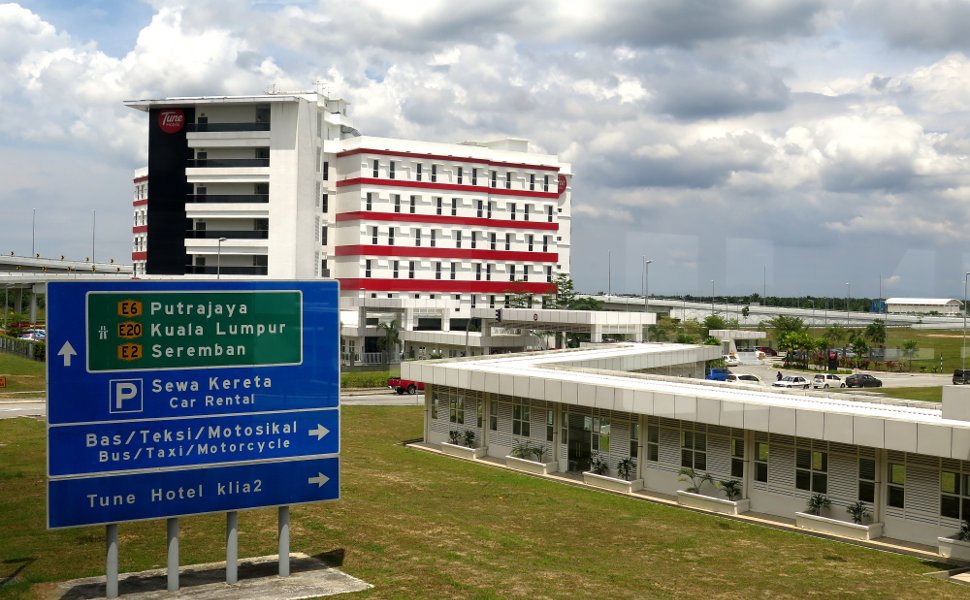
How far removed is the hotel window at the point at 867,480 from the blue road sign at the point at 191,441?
15726mm

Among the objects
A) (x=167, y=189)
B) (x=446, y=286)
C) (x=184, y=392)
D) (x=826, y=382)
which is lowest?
(x=826, y=382)

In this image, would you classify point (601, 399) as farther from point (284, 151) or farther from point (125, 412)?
point (284, 151)

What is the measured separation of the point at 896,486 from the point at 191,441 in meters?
18.6

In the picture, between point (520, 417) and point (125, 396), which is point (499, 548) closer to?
point (125, 396)

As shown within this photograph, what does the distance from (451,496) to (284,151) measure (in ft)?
181

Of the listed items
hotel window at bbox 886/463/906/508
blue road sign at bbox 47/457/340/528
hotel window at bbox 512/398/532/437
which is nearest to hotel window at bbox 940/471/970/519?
hotel window at bbox 886/463/906/508

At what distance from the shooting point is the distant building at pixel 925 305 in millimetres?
74625

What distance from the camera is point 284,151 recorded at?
253ft

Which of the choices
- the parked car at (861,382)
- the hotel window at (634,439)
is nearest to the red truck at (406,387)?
the hotel window at (634,439)

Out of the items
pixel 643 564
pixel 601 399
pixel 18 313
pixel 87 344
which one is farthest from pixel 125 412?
pixel 18 313

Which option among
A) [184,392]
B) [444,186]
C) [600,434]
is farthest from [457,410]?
[444,186]

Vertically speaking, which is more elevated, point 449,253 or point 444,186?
point 444,186

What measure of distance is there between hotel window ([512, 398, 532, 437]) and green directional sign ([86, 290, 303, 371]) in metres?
20.0

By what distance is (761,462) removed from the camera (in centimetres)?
2820
